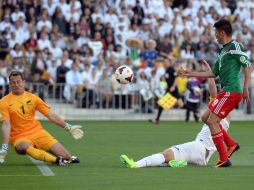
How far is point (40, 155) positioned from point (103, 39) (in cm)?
1845

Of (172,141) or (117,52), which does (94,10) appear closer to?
(117,52)

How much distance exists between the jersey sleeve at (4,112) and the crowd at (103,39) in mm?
14537

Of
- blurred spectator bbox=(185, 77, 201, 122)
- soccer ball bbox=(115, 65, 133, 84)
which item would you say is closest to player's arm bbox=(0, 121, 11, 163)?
soccer ball bbox=(115, 65, 133, 84)

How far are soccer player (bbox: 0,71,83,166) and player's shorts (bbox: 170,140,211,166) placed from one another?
1.58 meters

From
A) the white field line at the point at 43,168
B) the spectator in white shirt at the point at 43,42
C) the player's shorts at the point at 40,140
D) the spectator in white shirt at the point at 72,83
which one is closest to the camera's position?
the white field line at the point at 43,168

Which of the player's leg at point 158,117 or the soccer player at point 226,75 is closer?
the soccer player at point 226,75

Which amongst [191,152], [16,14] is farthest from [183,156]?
[16,14]

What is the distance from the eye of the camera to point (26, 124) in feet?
50.3

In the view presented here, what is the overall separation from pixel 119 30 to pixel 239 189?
2189 cm

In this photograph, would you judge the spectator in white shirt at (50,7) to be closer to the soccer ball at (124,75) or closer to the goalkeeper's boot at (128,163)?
the soccer ball at (124,75)

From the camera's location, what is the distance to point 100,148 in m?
19.2

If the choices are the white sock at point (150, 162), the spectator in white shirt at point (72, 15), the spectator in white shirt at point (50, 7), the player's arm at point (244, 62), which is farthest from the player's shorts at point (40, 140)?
the spectator in white shirt at point (50, 7)

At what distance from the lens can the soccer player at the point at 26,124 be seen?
14984mm

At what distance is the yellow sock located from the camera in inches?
580
